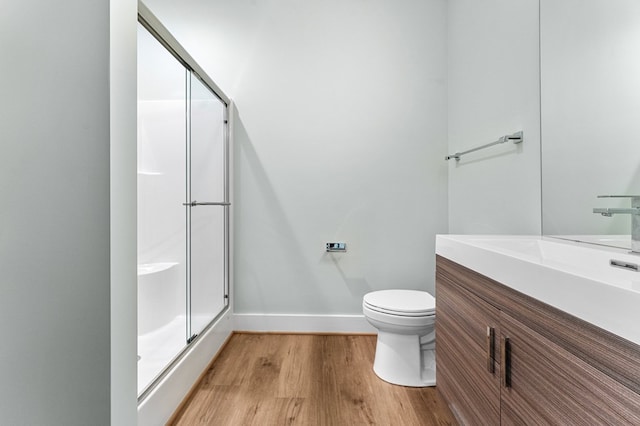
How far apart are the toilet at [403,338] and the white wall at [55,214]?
1.16 meters

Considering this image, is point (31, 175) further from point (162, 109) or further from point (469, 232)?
point (469, 232)

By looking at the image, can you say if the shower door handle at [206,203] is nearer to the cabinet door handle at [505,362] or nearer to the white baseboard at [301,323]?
the white baseboard at [301,323]

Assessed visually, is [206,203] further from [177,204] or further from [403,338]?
[403,338]

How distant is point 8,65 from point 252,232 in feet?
5.42

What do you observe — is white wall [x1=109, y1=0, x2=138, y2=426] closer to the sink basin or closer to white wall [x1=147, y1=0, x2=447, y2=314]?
the sink basin

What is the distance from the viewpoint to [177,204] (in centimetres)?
178

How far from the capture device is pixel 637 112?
0.93m

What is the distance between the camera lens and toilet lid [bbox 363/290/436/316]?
5.12 ft

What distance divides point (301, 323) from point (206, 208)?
1062 mm

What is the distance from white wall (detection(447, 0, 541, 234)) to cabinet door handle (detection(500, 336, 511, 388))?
80cm

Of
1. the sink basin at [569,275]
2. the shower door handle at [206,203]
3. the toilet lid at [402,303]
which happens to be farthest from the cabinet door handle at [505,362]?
the shower door handle at [206,203]

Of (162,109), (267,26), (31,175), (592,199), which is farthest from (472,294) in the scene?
(267,26)

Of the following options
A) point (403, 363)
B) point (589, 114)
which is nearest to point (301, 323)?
point (403, 363)

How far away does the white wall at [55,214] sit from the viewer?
2.16 feet
